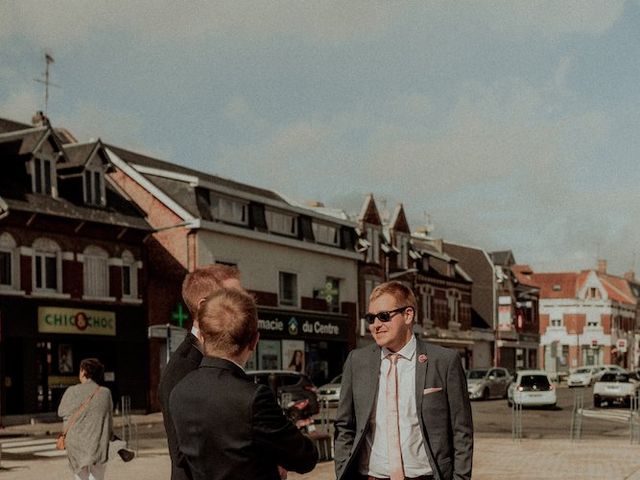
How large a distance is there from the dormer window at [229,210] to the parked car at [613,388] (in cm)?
1593

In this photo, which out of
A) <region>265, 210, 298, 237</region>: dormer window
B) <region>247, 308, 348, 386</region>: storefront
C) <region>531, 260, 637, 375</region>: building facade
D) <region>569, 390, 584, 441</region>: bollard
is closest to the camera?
<region>569, 390, 584, 441</region>: bollard

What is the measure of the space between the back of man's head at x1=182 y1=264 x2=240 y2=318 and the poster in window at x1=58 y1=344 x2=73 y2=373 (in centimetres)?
2930

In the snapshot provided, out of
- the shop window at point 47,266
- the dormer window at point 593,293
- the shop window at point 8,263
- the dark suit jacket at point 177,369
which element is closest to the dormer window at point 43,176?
the shop window at point 47,266

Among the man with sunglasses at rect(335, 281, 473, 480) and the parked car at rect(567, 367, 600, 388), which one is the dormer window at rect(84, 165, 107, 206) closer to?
the man with sunglasses at rect(335, 281, 473, 480)

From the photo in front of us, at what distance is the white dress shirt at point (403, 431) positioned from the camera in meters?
5.66

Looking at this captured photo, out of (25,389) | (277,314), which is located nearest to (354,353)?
(25,389)

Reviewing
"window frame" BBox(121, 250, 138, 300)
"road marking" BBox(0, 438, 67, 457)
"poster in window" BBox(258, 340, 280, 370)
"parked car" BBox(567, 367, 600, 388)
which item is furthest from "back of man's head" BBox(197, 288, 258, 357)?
"parked car" BBox(567, 367, 600, 388)

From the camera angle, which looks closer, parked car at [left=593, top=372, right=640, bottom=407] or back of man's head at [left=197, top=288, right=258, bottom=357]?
back of man's head at [left=197, top=288, right=258, bottom=357]

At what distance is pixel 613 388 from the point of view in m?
37.2

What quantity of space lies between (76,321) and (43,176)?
4.94 metres

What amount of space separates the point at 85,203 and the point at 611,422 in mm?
18682

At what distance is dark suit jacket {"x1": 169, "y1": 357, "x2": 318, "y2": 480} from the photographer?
3826mm

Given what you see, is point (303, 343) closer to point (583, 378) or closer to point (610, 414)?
point (610, 414)

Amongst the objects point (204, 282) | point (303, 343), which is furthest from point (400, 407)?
point (303, 343)
